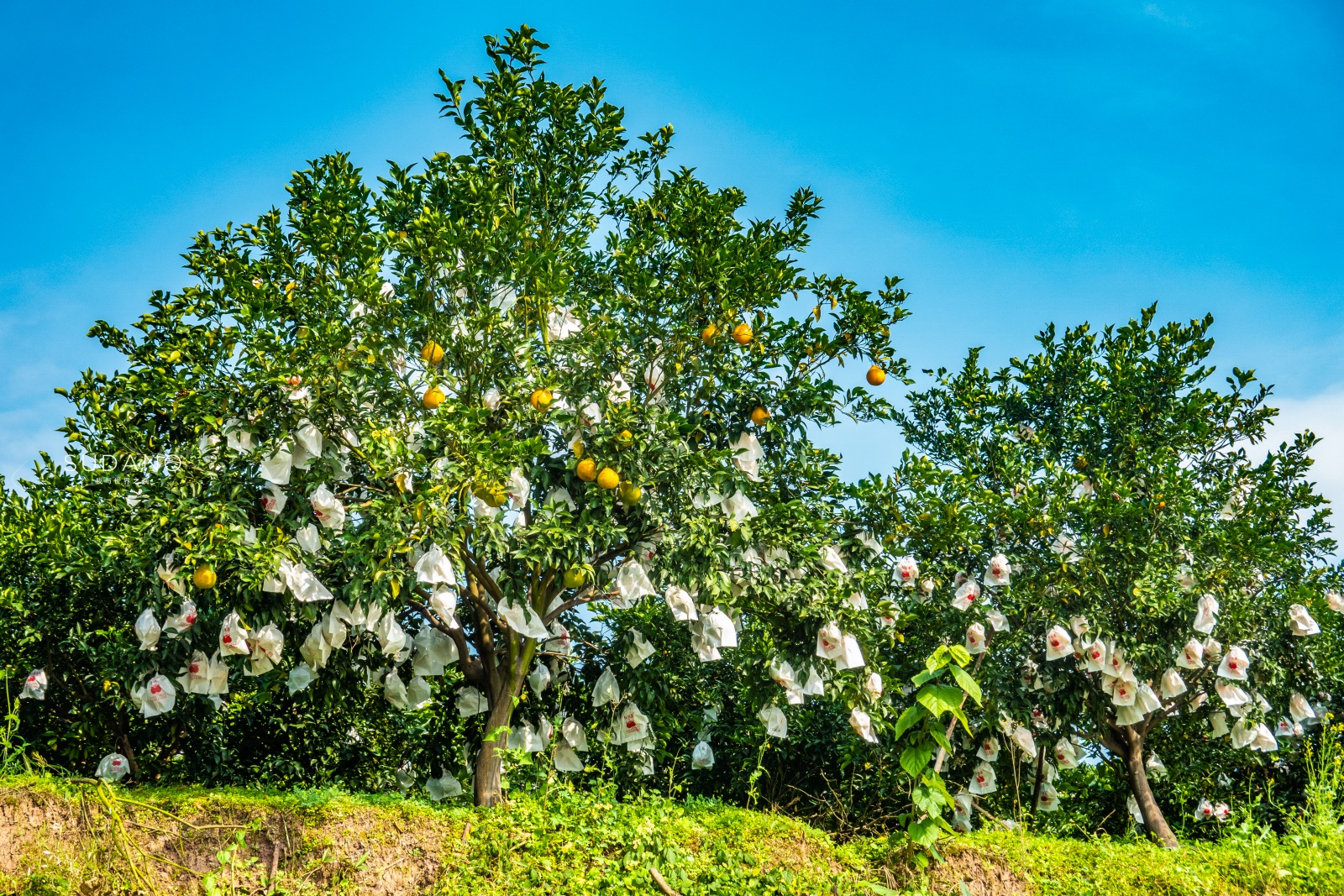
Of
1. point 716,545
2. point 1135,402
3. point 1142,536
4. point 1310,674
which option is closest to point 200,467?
point 716,545

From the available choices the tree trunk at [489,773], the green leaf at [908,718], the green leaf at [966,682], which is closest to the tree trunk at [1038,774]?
the green leaf at [908,718]

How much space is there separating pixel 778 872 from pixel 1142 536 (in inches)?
166

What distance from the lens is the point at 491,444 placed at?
4.98m

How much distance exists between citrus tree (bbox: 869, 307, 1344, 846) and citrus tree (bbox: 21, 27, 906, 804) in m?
1.25

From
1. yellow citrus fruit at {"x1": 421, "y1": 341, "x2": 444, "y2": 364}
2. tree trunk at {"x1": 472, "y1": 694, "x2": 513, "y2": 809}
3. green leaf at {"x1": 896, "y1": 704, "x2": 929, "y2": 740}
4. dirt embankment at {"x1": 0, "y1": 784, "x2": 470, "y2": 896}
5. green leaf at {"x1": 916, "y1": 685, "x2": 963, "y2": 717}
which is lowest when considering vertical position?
dirt embankment at {"x1": 0, "y1": 784, "x2": 470, "y2": 896}

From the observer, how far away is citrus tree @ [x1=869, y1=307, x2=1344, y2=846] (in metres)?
6.88

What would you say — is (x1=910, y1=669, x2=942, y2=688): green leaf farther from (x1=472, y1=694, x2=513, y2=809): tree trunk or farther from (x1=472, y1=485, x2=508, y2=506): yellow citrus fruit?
(x1=472, y1=694, x2=513, y2=809): tree trunk

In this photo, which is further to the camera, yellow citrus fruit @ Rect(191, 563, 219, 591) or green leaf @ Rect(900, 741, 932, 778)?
yellow citrus fruit @ Rect(191, 563, 219, 591)

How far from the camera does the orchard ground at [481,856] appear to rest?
4289 mm

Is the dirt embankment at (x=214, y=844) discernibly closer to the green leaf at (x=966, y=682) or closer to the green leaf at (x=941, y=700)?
the green leaf at (x=941, y=700)

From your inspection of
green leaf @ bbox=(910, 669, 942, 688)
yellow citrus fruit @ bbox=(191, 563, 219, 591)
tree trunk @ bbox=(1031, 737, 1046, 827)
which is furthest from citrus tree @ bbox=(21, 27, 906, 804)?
tree trunk @ bbox=(1031, 737, 1046, 827)

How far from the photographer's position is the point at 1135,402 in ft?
27.1

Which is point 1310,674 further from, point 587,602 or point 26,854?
point 26,854

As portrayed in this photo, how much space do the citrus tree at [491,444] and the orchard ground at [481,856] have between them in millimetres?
693
